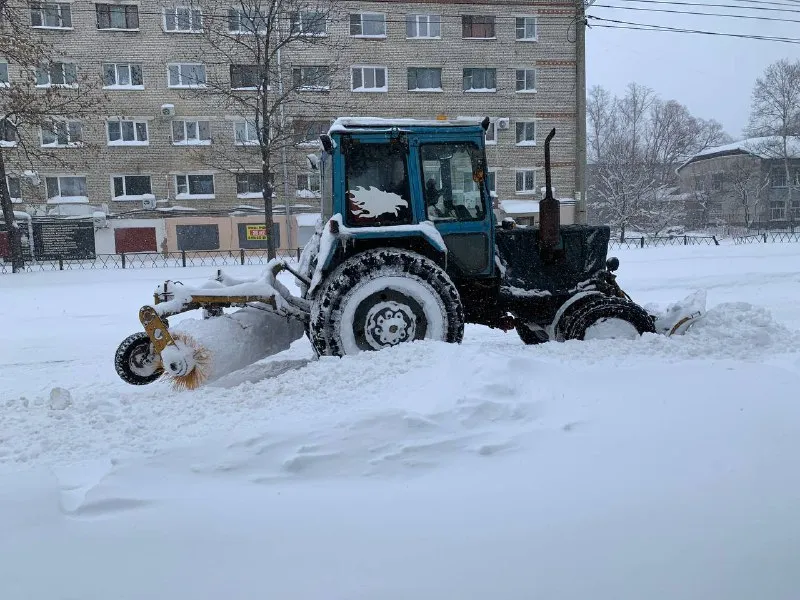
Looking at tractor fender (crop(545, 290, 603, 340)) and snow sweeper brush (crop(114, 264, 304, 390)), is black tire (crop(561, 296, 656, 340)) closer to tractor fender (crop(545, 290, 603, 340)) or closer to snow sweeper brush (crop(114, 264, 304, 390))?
tractor fender (crop(545, 290, 603, 340))

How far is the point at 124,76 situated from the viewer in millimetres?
30281

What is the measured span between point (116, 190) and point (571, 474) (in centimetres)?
3203

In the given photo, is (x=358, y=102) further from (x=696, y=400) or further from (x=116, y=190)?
(x=696, y=400)

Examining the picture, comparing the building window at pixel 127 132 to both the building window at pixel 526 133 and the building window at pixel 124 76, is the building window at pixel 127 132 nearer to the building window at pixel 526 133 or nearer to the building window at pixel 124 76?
the building window at pixel 124 76

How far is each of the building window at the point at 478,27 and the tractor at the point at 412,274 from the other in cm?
2858

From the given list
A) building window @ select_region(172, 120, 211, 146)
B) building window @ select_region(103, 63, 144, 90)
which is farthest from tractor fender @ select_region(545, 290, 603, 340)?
building window @ select_region(103, 63, 144, 90)

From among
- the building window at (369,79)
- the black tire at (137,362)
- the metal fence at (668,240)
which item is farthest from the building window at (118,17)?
the black tire at (137,362)

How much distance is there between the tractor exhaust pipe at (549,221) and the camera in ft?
18.8

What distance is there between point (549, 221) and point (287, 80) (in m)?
25.5

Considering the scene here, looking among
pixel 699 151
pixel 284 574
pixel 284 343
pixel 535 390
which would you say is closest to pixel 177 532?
pixel 284 574

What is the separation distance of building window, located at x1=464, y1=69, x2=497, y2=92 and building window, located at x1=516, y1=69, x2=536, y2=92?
1261 millimetres

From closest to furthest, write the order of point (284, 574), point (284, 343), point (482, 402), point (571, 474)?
point (284, 574)
point (571, 474)
point (482, 402)
point (284, 343)

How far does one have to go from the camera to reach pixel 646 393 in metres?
3.89

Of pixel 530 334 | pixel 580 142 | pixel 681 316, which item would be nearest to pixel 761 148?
pixel 580 142
